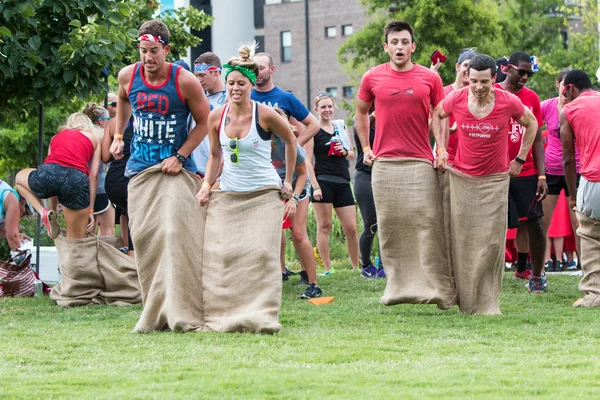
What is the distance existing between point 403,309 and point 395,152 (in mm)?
1370

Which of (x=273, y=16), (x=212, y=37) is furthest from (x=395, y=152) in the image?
(x=273, y=16)

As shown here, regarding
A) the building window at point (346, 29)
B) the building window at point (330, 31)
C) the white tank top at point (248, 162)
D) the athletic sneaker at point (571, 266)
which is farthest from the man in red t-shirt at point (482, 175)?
the building window at point (330, 31)

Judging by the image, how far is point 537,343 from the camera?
7.46 m

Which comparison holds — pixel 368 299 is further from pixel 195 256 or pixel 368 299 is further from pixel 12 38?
pixel 12 38

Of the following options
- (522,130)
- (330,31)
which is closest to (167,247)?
(522,130)

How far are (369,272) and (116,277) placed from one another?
3290 mm

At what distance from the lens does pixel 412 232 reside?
31.2ft

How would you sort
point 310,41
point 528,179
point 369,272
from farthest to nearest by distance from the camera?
point 310,41 < point 369,272 < point 528,179

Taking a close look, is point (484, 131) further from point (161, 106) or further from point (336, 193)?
point (336, 193)

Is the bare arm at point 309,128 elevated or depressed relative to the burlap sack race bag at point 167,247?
elevated

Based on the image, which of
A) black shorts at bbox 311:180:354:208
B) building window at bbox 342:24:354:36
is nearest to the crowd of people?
black shorts at bbox 311:180:354:208

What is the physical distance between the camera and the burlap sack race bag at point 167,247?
327 inches

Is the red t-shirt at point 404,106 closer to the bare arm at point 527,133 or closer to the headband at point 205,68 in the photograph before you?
the bare arm at point 527,133

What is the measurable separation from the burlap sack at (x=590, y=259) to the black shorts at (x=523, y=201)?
3.64 feet
